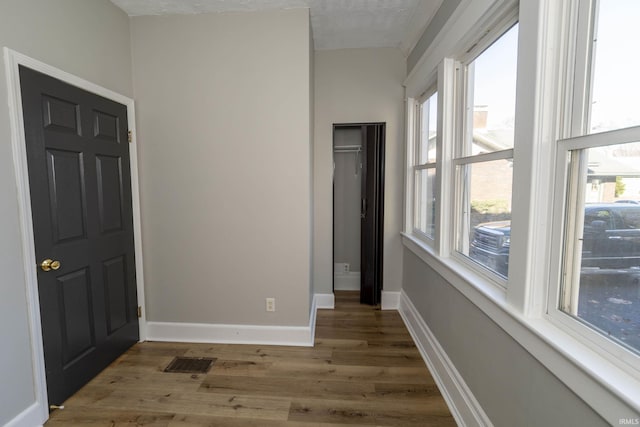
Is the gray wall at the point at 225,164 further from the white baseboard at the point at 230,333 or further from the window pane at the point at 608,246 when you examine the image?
the window pane at the point at 608,246

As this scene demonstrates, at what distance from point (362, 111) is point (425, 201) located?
1.19m

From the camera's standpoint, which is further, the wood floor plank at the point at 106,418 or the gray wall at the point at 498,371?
the wood floor plank at the point at 106,418

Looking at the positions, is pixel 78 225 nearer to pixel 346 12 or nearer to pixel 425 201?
pixel 346 12

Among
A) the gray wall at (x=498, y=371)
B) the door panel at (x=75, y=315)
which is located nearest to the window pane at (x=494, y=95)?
the gray wall at (x=498, y=371)

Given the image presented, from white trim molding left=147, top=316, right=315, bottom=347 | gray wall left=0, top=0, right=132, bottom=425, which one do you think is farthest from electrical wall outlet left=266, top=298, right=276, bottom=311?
gray wall left=0, top=0, right=132, bottom=425

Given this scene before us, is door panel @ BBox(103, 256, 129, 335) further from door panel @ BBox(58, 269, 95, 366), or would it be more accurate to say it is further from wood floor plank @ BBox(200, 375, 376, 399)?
wood floor plank @ BBox(200, 375, 376, 399)

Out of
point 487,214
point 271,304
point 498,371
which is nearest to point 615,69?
point 487,214

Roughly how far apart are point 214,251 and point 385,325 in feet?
5.91

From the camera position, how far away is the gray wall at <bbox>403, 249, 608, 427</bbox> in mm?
1015

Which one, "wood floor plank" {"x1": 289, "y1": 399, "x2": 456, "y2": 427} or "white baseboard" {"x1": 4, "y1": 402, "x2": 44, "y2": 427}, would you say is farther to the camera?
"wood floor plank" {"x1": 289, "y1": 399, "x2": 456, "y2": 427}

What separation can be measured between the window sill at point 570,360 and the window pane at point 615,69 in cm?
72

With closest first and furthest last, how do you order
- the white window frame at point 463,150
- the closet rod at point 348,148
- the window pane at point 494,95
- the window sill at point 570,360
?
the window sill at point 570,360, the window pane at point 494,95, the white window frame at point 463,150, the closet rod at point 348,148

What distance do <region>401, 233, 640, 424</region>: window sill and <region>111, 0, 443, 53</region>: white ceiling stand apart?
2.12 meters

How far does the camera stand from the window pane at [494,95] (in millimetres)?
1436
